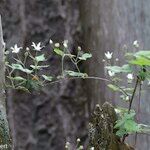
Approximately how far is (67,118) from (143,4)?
3.82 feet

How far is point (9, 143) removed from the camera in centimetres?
107

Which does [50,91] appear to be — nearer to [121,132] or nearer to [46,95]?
[46,95]

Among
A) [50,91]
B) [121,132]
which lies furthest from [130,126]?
[50,91]

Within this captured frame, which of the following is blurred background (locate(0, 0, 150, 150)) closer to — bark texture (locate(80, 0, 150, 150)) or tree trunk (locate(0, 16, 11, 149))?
bark texture (locate(80, 0, 150, 150))

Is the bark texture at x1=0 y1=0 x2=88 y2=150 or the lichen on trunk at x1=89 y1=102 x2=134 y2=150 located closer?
the lichen on trunk at x1=89 y1=102 x2=134 y2=150

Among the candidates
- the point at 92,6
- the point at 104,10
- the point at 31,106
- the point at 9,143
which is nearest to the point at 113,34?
the point at 104,10

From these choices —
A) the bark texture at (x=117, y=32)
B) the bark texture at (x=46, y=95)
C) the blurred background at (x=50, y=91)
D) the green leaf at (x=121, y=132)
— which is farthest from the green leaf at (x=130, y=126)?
the bark texture at (x=46, y=95)

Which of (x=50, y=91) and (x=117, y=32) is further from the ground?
(x=117, y=32)

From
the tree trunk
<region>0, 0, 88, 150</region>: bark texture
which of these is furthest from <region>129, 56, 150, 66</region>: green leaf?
<region>0, 0, 88, 150</region>: bark texture

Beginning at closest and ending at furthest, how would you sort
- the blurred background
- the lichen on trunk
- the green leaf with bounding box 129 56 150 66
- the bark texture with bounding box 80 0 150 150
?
the green leaf with bounding box 129 56 150 66 < the lichen on trunk < the bark texture with bounding box 80 0 150 150 < the blurred background

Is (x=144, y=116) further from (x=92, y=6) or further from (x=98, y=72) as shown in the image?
(x=92, y=6)

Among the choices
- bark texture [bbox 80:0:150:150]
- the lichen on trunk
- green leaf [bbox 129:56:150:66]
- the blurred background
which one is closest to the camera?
green leaf [bbox 129:56:150:66]

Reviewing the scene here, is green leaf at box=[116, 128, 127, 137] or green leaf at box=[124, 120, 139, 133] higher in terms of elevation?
green leaf at box=[124, 120, 139, 133]

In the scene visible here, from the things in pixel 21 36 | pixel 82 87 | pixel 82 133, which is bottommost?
pixel 82 133
